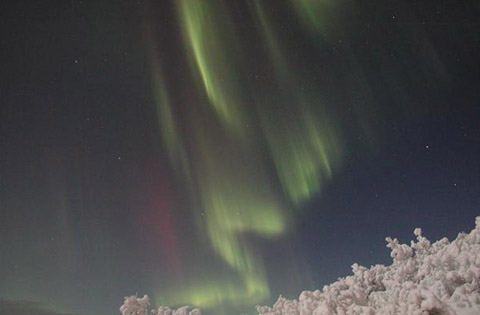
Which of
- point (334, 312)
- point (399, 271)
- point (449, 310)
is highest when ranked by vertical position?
point (399, 271)

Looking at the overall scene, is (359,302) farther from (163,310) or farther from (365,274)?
(163,310)

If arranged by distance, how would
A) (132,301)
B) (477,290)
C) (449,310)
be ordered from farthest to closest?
(132,301)
(477,290)
(449,310)

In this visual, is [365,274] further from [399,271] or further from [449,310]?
[449,310]

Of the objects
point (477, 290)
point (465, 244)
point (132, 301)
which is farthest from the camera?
point (465, 244)

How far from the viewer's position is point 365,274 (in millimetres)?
34969

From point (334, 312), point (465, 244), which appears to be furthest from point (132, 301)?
point (465, 244)

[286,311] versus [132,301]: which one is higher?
[132,301]

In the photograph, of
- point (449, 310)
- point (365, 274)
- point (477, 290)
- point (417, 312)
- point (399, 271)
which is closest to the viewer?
point (449, 310)

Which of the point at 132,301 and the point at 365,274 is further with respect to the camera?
the point at 365,274

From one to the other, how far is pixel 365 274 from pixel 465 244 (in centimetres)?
992

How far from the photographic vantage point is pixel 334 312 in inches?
1020

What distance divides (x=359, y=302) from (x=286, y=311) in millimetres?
10084

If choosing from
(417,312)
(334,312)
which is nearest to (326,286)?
(334,312)

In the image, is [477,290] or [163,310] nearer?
[477,290]
